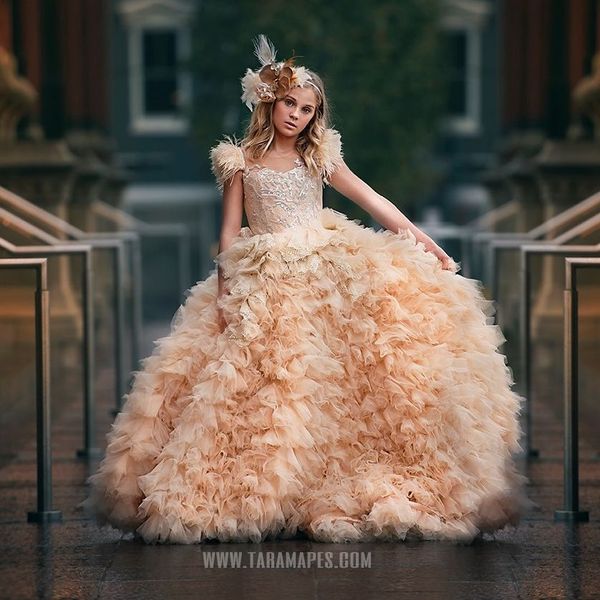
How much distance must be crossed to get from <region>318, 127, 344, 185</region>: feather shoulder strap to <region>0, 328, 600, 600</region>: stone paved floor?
4.90 ft

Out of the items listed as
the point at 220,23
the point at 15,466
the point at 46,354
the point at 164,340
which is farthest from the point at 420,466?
the point at 220,23

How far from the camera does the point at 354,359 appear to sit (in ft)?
25.6

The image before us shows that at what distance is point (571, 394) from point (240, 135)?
2725cm

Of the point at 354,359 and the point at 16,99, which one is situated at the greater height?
the point at 16,99

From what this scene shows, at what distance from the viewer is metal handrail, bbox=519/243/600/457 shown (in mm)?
9287

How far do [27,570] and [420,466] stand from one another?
155 cm

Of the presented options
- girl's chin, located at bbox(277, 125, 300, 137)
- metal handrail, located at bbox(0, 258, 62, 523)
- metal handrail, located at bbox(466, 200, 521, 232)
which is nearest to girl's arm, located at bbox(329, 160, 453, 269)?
girl's chin, located at bbox(277, 125, 300, 137)

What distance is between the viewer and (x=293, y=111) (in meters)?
7.93

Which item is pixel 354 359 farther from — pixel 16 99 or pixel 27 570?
pixel 16 99

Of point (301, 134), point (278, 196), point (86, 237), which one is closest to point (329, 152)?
point (301, 134)

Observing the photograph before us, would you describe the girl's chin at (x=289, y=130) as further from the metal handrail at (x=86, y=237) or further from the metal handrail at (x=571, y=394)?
the metal handrail at (x=86, y=237)

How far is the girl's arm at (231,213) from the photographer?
7.91 metres

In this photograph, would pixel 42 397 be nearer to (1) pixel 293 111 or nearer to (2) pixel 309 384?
(2) pixel 309 384

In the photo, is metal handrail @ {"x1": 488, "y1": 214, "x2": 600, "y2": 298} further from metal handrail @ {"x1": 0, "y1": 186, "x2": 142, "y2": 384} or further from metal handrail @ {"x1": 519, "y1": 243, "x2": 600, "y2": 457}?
metal handrail @ {"x1": 0, "y1": 186, "x2": 142, "y2": 384}
